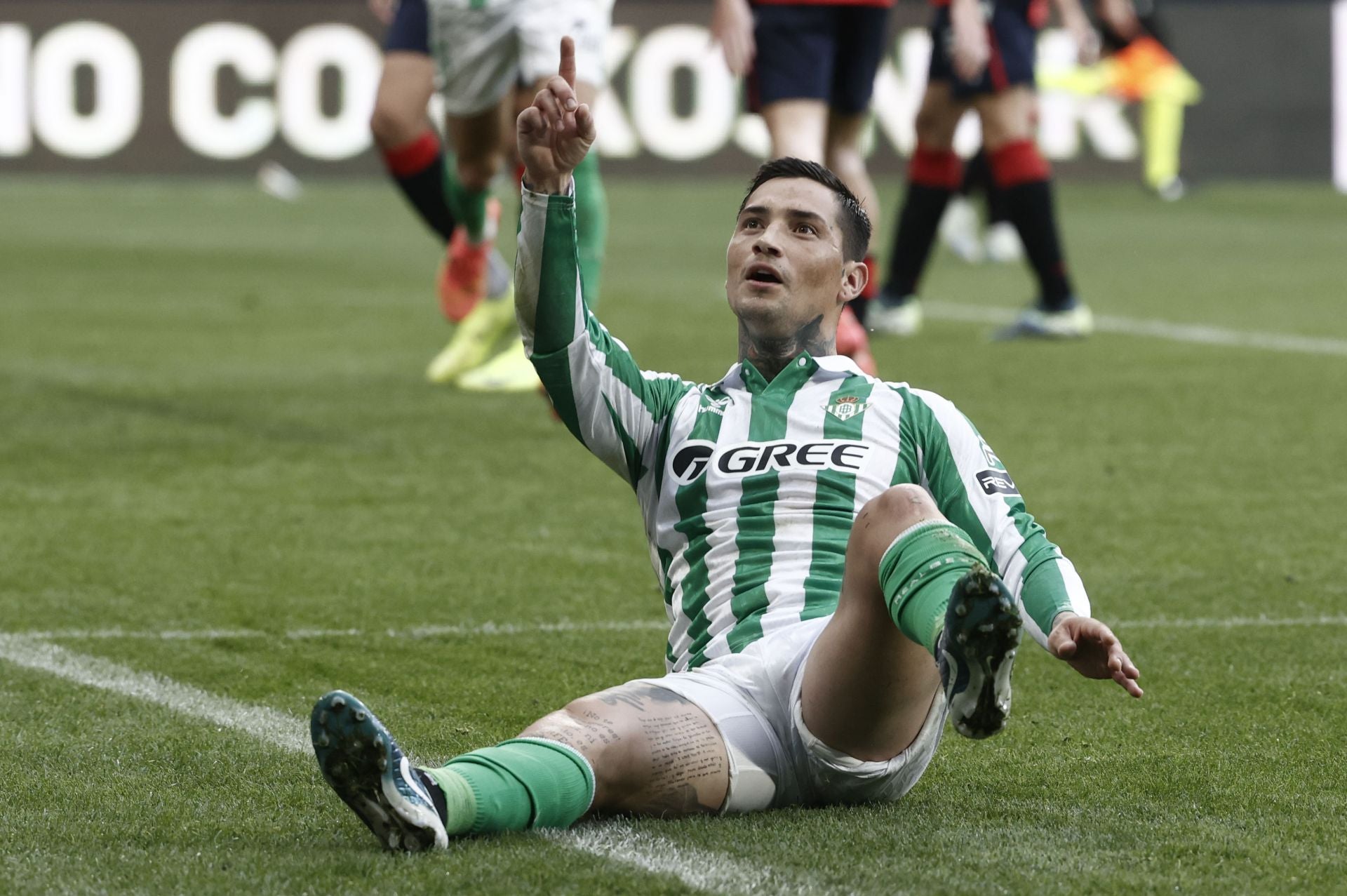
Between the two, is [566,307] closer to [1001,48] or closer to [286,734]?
[286,734]

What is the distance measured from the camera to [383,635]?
13.1 ft

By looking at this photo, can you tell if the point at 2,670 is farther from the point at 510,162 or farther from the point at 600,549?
the point at 510,162

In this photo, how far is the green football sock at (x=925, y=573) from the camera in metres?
2.60

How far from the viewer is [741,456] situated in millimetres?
3213

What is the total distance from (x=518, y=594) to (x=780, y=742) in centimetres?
151

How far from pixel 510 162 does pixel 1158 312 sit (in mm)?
3309

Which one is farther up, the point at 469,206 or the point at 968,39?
the point at 968,39

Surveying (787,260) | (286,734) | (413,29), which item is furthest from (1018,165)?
(286,734)

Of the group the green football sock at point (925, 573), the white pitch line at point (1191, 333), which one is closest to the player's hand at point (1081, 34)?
the white pitch line at point (1191, 333)

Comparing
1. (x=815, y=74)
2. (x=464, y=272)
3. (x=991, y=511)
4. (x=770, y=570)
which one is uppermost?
(x=815, y=74)

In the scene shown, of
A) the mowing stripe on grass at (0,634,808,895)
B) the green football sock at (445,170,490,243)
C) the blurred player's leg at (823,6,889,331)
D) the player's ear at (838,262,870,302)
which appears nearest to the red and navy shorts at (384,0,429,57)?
the green football sock at (445,170,490,243)

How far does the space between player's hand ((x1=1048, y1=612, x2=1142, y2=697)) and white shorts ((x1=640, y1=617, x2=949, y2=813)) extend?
1.03 feet

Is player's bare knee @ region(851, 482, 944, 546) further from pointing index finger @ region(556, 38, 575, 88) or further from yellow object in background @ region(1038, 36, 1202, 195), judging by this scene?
yellow object in background @ region(1038, 36, 1202, 195)

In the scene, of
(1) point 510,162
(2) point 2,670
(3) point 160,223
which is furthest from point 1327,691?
(3) point 160,223
